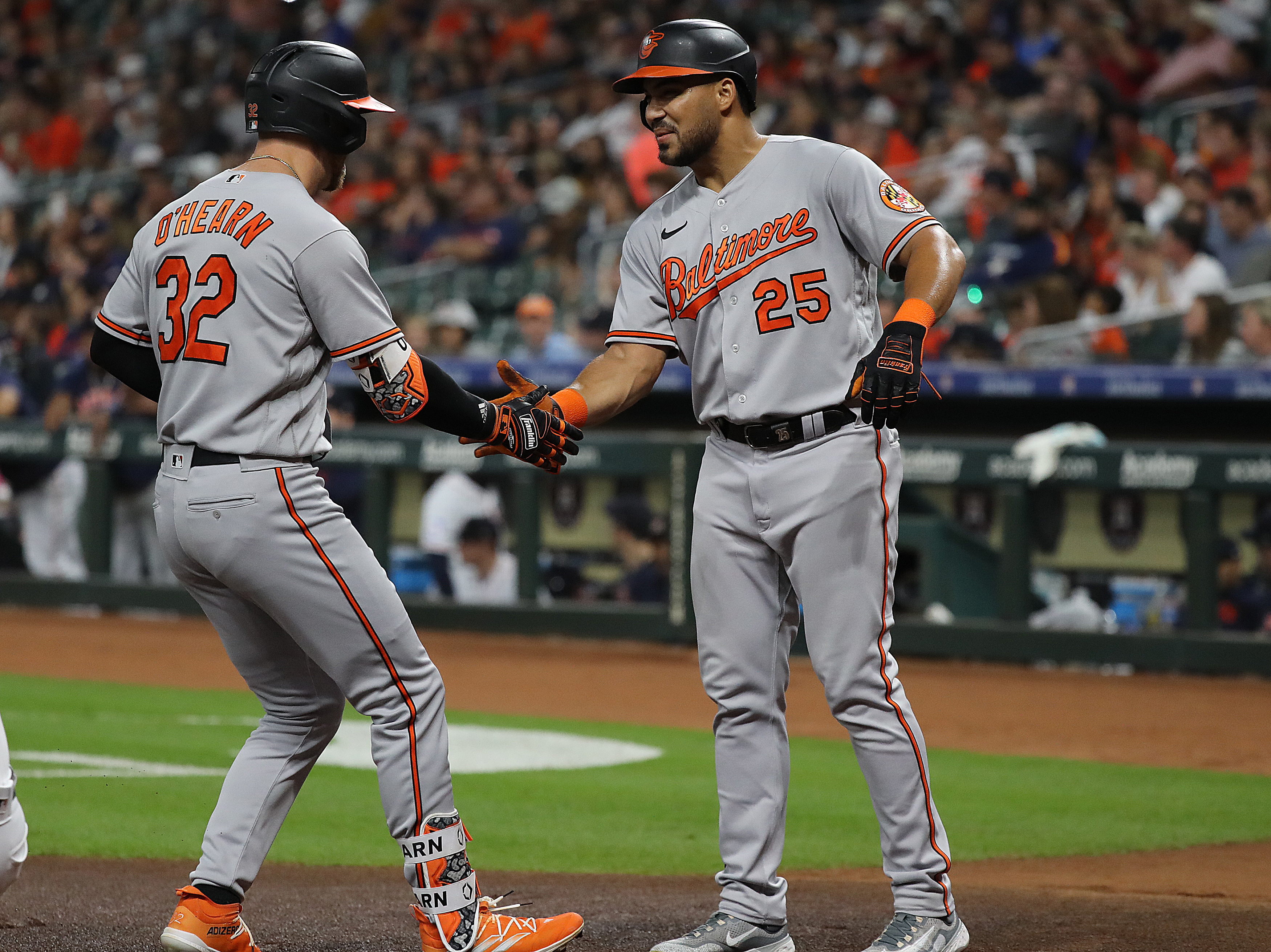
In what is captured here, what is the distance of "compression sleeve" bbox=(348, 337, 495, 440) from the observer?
3.80 metres

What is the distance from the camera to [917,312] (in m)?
3.92

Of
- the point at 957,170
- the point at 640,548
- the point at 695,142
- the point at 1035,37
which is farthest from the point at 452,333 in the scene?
the point at 695,142

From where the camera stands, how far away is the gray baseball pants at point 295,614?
3730mm

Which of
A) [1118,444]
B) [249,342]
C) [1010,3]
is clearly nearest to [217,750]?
[249,342]

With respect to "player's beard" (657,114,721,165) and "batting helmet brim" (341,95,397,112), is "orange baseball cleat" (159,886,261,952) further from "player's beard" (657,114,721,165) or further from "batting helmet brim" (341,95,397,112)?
"player's beard" (657,114,721,165)

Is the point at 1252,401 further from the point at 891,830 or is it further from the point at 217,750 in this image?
the point at 891,830

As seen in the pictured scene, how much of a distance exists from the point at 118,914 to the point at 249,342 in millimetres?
1628

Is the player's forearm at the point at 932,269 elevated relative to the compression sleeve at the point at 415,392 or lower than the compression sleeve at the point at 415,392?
elevated

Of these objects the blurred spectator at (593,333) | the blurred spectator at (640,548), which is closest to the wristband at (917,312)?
the blurred spectator at (640,548)

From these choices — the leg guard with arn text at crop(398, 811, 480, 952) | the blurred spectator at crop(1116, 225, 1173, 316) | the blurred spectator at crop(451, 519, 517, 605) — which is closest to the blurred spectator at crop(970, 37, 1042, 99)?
the blurred spectator at crop(1116, 225, 1173, 316)

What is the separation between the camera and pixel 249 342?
3.71 meters

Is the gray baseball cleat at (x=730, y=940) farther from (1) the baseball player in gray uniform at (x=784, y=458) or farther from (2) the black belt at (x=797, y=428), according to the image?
(2) the black belt at (x=797, y=428)

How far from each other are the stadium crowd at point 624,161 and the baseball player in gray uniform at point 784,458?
17.3 feet

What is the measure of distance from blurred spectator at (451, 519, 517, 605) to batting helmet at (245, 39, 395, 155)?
7557mm
